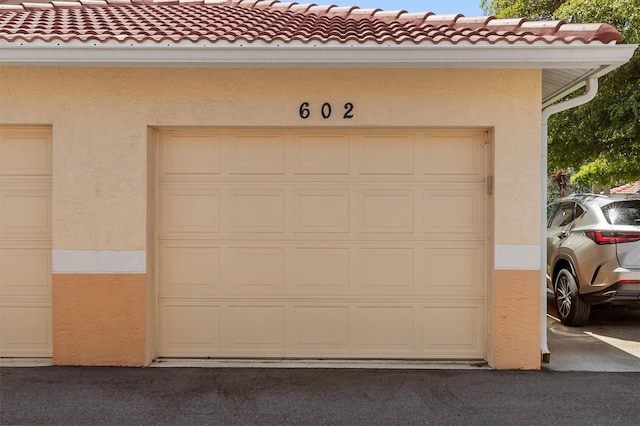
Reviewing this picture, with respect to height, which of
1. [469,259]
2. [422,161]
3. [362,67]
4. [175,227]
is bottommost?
[469,259]

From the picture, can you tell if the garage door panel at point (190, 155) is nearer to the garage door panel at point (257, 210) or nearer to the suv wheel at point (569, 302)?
the garage door panel at point (257, 210)

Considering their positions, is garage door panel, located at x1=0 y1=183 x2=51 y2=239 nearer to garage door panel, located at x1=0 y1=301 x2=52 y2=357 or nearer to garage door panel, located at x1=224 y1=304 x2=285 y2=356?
garage door panel, located at x1=0 y1=301 x2=52 y2=357

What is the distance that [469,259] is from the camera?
528 centimetres

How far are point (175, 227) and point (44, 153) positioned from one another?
59.5 inches

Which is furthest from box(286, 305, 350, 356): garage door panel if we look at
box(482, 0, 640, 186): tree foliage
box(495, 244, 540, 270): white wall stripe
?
box(482, 0, 640, 186): tree foliage

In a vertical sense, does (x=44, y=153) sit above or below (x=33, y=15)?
below

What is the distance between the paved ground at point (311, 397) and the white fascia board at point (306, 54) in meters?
2.88

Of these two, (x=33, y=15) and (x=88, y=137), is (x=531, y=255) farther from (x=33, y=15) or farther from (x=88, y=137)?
(x=33, y=15)

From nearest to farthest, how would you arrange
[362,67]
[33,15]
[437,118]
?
[362,67], [437,118], [33,15]

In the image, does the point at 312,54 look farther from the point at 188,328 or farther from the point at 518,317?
the point at 518,317

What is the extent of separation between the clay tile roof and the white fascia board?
0.08 metres

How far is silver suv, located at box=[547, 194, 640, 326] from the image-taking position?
591 centimetres

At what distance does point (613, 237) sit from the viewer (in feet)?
19.7

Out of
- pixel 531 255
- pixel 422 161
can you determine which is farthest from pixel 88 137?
pixel 531 255
